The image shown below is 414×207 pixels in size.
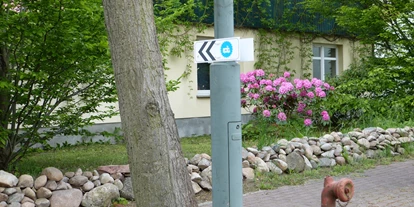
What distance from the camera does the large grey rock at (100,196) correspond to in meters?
7.63

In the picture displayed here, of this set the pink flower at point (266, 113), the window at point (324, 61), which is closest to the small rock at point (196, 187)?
the pink flower at point (266, 113)

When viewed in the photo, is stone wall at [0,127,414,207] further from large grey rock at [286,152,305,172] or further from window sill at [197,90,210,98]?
window sill at [197,90,210,98]

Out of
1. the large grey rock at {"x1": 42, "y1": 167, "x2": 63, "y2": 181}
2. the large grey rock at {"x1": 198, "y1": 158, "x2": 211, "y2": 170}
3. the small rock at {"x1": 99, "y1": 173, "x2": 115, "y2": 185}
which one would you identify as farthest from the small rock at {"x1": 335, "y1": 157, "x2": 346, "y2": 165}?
the large grey rock at {"x1": 42, "y1": 167, "x2": 63, "y2": 181}

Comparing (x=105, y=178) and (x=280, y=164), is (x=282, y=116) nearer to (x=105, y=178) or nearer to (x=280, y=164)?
(x=280, y=164)

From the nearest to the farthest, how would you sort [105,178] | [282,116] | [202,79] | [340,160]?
1. [105,178]
2. [340,160]
3. [282,116]
4. [202,79]

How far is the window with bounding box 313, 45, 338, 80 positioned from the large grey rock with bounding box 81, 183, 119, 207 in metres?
17.0

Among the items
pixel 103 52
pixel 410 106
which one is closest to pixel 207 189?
pixel 103 52

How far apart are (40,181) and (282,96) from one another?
24.1 feet

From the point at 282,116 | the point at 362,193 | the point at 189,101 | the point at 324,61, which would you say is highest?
the point at 324,61

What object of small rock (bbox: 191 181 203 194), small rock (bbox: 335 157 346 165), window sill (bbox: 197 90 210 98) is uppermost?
window sill (bbox: 197 90 210 98)

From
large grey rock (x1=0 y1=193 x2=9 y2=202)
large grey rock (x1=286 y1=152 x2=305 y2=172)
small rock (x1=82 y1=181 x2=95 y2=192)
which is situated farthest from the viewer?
large grey rock (x1=286 y1=152 x2=305 y2=172)

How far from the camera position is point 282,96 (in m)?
13.6

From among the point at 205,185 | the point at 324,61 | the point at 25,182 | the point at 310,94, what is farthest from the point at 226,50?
the point at 324,61

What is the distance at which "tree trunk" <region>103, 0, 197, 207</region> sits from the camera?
425 cm
